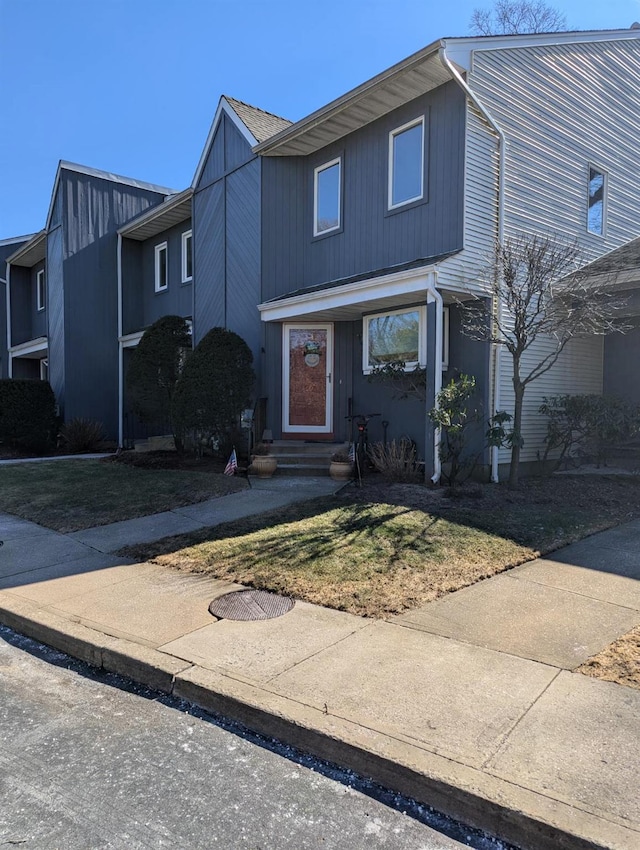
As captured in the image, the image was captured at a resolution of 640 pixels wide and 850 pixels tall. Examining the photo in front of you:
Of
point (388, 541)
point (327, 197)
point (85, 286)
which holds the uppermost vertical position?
point (327, 197)

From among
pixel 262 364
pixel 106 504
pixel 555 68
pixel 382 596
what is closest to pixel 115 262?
pixel 262 364

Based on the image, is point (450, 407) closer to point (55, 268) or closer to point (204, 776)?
point (204, 776)

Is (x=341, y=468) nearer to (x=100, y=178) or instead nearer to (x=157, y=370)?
(x=157, y=370)

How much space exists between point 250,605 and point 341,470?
4.80 m

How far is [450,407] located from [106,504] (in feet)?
16.7

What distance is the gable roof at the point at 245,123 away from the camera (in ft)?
40.2

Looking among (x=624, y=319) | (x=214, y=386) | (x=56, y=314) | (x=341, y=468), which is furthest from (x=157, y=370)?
(x=624, y=319)

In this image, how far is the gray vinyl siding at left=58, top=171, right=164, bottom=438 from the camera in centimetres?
1686

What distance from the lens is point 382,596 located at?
16.1ft

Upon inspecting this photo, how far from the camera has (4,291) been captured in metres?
23.1

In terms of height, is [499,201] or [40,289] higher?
[40,289]

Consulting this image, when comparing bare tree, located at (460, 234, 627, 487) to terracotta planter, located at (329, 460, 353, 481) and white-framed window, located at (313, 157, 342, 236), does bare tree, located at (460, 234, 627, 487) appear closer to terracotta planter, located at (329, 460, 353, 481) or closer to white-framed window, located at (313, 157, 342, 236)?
terracotta planter, located at (329, 460, 353, 481)

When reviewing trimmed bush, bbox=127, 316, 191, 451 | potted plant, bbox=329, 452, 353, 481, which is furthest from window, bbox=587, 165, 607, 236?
trimmed bush, bbox=127, 316, 191, 451

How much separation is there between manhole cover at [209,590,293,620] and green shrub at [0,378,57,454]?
1196cm
